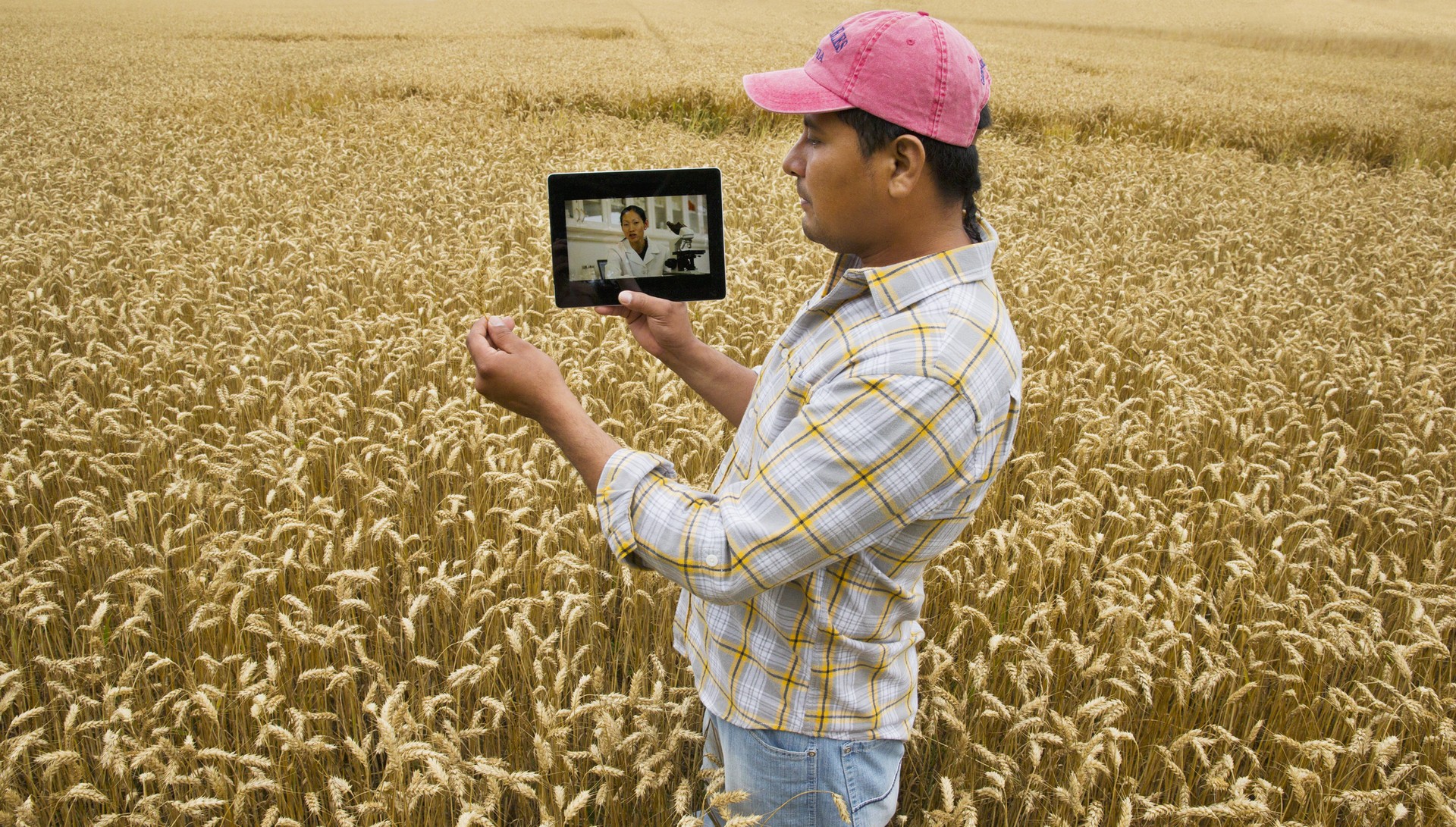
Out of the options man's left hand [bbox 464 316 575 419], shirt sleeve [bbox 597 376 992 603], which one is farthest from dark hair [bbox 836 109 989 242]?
man's left hand [bbox 464 316 575 419]

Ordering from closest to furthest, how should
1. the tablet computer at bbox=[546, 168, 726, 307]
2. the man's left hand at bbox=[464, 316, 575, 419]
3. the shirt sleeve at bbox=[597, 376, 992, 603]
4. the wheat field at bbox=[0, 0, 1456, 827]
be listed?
the shirt sleeve at bbox=[597, 376, 992, 603] < the man's left hand at bbox=[464, 316, 575, 419] < the tablet computer at bbox=[546, 168, 726, 307] < the wheat field at bbox=[0, 0, 1456, 827]

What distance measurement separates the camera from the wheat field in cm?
229

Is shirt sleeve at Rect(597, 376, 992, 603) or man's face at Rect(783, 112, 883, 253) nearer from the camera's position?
shirt sleeve at Rect(597, 376, 992, 603)

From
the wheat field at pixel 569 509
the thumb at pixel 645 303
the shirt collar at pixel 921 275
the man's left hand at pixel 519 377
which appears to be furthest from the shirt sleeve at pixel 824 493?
the wheat field at pixel 569 509

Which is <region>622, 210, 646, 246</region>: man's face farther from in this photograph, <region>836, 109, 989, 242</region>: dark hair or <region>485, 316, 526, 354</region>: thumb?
<region>836, 109, 989, 242</region>: dark hair

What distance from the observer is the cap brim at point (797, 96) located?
1.41m

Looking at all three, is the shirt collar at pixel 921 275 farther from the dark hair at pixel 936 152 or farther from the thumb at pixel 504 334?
the thumb at pixel 504 334

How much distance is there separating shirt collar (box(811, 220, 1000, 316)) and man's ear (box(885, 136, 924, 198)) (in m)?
0.11

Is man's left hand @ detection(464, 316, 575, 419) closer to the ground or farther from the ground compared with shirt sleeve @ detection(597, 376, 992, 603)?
farther from the ground

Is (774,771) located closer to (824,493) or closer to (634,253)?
(824,493)

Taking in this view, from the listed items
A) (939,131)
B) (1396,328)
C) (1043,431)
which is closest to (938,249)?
(939,131)

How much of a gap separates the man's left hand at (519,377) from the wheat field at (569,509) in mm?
740

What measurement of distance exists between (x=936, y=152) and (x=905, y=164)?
0.06 metres

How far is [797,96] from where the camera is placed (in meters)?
1.46
